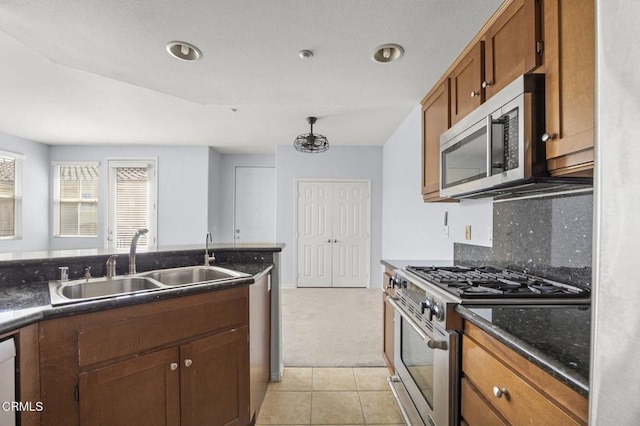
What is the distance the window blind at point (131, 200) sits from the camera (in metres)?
5.68

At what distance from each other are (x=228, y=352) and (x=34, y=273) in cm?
112

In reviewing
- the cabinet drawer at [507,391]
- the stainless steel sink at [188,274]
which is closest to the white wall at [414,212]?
the cabinet drawer at [507,391]

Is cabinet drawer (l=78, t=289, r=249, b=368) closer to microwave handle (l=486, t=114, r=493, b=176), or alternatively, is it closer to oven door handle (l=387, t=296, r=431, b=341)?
oven door handle (l=387, t=296, r=431, b=341)

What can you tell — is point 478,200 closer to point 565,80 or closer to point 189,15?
point 565,80

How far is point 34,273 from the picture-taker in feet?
5.49

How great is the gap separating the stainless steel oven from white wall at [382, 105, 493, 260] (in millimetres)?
820

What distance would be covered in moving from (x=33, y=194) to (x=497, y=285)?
692 centimetres

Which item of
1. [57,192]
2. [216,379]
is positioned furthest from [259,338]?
[57,192]

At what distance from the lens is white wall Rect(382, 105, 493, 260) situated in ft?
7.65

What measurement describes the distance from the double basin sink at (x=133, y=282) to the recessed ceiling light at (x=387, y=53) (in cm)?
159

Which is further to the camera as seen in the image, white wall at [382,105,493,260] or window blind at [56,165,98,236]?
window blind at [56,165,98,236]

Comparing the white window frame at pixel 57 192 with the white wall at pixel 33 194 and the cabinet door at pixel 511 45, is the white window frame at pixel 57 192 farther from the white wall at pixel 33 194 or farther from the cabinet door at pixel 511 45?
the cabinet door at pixel 511 45

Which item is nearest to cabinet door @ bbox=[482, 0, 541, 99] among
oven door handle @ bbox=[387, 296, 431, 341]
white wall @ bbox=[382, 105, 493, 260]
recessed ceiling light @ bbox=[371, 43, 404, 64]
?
recessed ceiling light @ bbox=[371, 43, 404, 64]

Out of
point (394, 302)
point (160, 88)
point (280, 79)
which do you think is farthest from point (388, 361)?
point (160, 88)
